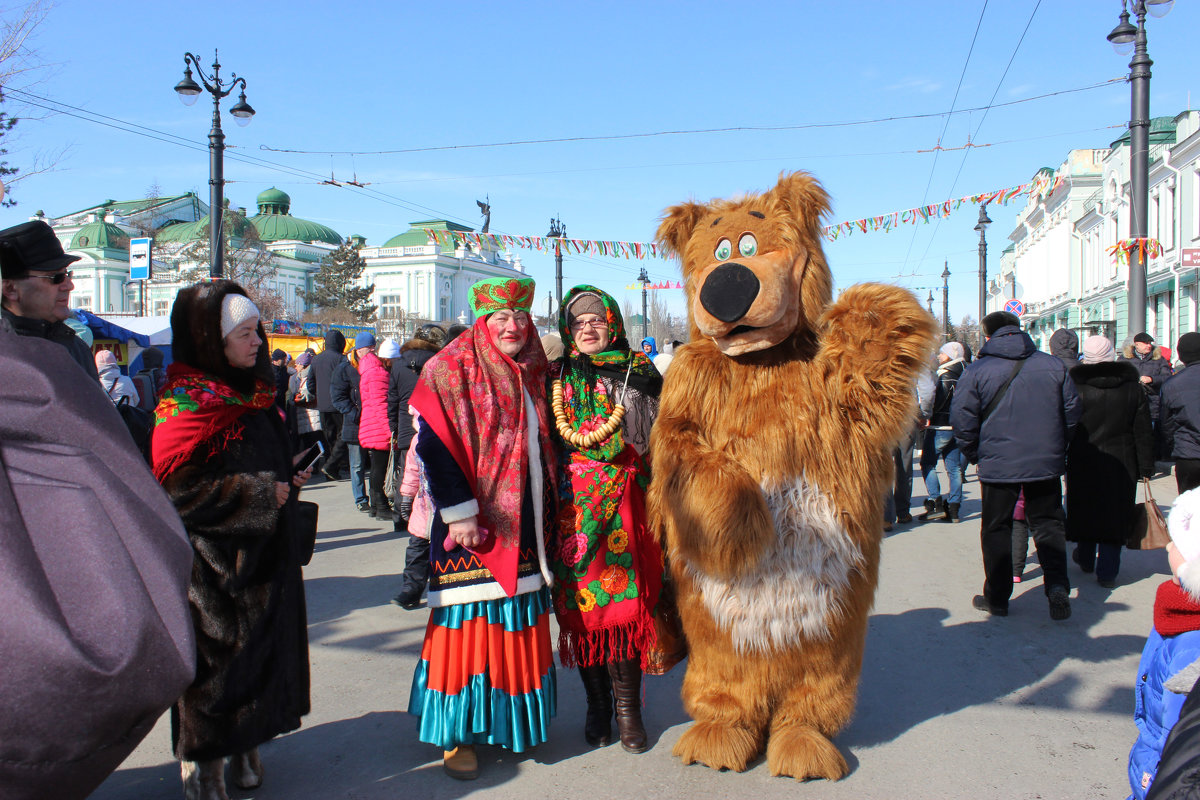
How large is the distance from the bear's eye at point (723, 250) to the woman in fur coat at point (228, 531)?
5.68ft

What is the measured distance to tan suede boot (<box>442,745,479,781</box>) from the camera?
2.99 metres

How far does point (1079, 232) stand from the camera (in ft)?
121

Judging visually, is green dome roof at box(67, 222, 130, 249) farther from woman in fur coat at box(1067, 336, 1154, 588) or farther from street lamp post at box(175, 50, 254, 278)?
woman in fur coat at box(1067, 336, 1154, 588)

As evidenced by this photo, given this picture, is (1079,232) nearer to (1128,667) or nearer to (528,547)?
(1128,667)

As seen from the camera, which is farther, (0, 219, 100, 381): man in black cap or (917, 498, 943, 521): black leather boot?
(917, 498, 943, 521): black leather boot

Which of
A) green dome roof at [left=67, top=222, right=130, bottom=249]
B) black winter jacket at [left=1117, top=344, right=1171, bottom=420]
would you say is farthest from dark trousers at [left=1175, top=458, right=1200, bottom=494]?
green dome roof at [left=67, top=222, right=130, bottom=249]

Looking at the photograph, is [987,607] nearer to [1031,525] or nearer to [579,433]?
[1031,525]

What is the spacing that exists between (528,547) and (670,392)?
80cm

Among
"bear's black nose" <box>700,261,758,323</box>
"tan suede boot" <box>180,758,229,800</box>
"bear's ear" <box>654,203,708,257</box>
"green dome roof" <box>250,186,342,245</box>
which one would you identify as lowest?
"tan suede boot" <box>180,758,229,800</box>

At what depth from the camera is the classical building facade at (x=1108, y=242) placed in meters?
22.7

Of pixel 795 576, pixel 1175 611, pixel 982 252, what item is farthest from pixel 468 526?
pixel 982 252

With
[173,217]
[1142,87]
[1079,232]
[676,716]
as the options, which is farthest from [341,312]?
[676,716]

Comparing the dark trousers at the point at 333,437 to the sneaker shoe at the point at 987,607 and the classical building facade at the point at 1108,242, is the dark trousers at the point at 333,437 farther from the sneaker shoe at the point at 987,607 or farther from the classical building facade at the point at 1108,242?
the classical building facade at the point at 1108,242

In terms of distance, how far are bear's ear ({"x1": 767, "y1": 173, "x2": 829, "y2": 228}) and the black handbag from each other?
210 centimetres
